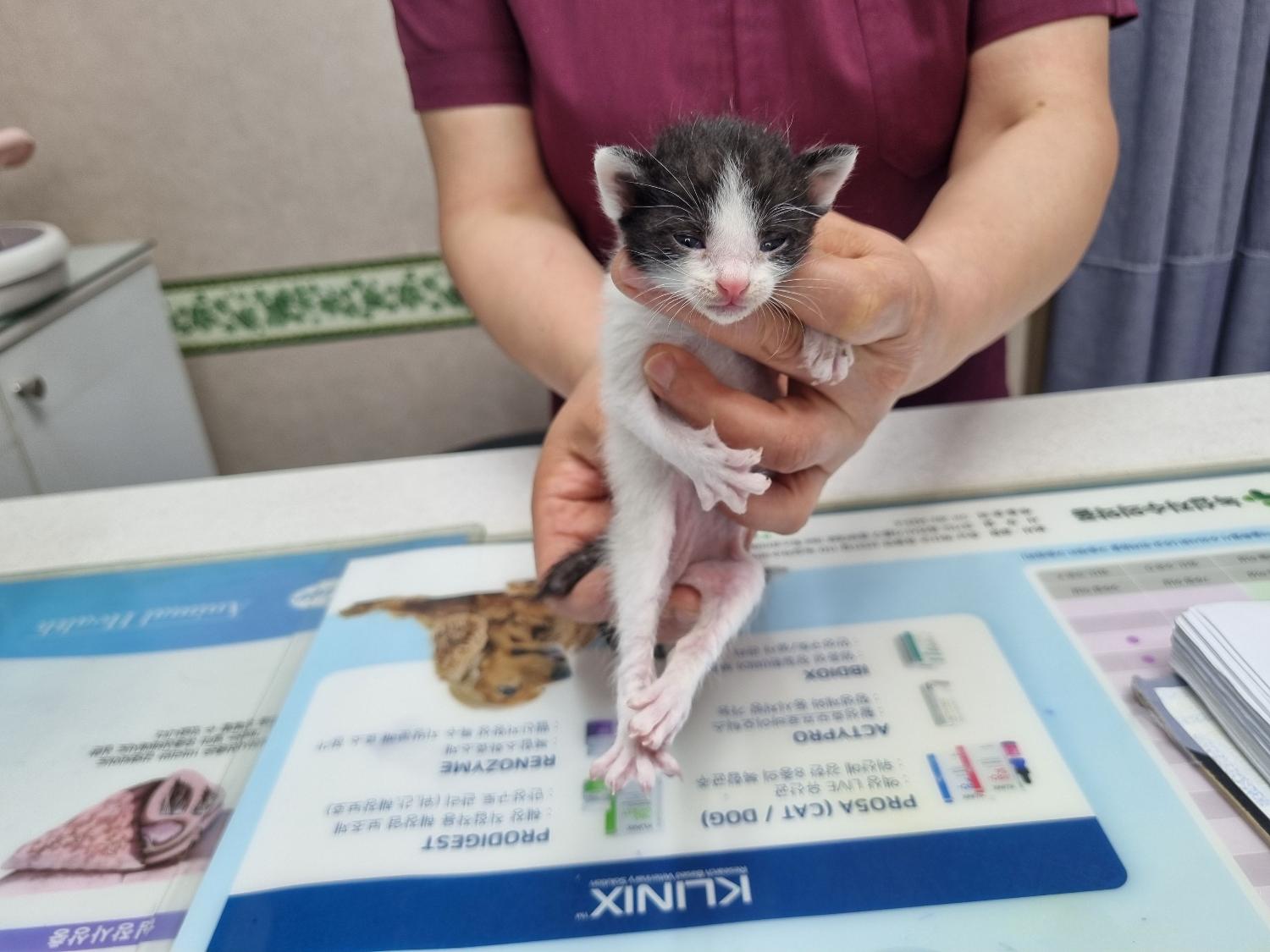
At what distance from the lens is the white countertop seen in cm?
118

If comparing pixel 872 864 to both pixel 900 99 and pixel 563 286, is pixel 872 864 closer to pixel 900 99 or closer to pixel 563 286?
pixel 563 286

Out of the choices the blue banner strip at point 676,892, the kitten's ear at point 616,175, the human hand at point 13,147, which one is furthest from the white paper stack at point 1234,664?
→ the human hand at point 13,147

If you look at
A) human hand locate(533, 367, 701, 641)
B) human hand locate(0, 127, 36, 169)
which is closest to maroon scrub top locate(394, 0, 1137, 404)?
human hand locate(533, 367, 701, 641)

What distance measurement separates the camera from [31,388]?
71.8 inches

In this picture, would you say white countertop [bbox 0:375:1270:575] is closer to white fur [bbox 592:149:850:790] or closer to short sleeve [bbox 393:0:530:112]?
white fur [bbox 592:149:850:790]

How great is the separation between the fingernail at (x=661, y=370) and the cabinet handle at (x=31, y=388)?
163cm

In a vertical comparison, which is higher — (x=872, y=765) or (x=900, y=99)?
(x=900, y=99)

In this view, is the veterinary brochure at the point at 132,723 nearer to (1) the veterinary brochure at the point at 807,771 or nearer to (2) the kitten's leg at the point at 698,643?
(1) the veterinary brochure at the point at 807,771

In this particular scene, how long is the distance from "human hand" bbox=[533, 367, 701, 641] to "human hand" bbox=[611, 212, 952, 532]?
178 millimetres

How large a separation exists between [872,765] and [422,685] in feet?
1.64

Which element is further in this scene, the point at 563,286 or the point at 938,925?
the point at 563,286

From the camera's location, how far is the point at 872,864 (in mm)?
715

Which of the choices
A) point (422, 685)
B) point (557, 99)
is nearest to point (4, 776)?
point (422, 685)

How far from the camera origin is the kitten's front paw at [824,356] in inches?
32.4
